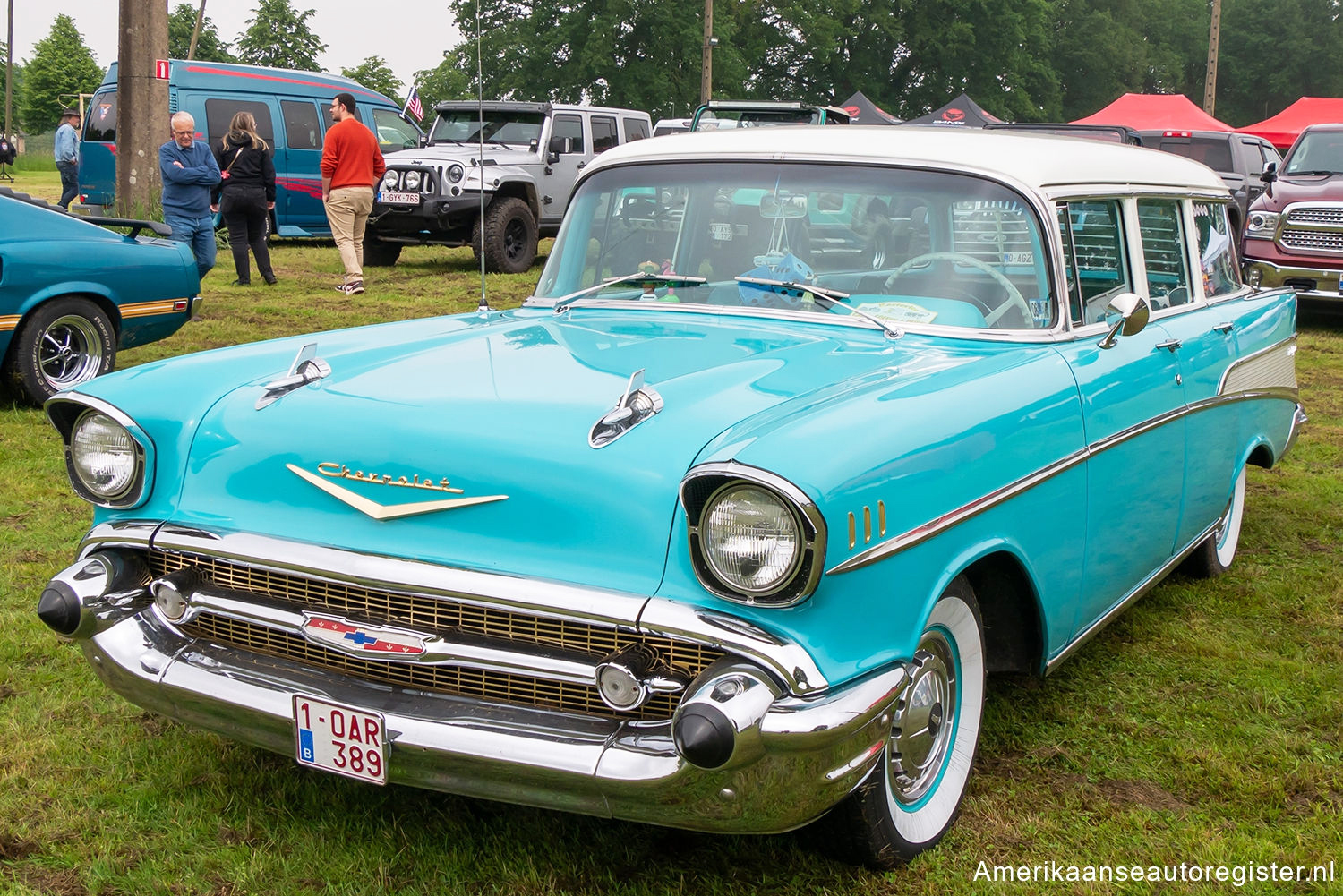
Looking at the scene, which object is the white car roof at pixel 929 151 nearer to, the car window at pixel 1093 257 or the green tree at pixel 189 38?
the car window at pixel 1093 257

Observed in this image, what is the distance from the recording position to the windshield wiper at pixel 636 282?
11.9ft

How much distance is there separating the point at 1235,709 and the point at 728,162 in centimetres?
215

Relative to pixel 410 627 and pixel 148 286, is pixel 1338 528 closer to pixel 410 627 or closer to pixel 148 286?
pixel 410 627

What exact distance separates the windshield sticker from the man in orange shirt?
9.22 m

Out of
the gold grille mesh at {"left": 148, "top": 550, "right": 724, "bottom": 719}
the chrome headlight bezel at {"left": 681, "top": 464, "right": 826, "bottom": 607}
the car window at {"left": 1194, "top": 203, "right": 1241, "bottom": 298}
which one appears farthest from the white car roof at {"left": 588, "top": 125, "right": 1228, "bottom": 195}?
the gold grille mesh at {"left": 148, "top": 550, "right": 724, "bottom": 719}

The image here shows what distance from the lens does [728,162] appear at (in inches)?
143

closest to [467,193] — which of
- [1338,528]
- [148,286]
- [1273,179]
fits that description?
[148,286]

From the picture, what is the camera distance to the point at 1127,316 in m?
3.28

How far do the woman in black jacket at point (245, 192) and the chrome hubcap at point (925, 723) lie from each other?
10.5m

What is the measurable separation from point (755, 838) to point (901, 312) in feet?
4.69

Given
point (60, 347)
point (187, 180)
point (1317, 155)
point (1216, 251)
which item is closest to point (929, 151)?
point (1216, 251)

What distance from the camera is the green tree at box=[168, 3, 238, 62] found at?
53.9 m

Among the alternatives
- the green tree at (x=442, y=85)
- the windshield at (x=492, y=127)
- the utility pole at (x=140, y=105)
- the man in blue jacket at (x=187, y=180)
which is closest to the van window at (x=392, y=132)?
the windshield at (x=492, y=127)

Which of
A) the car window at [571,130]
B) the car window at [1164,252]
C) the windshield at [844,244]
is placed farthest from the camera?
the car window at [571,130]
